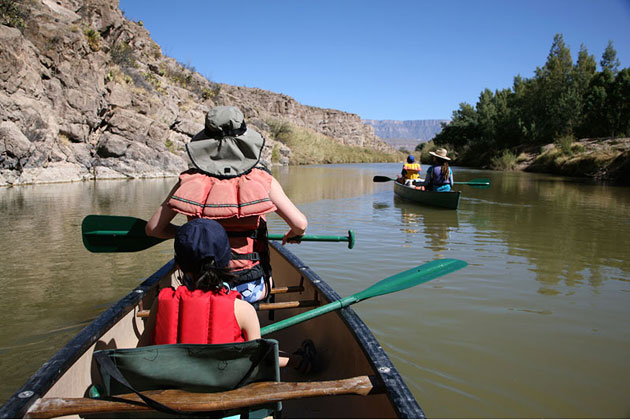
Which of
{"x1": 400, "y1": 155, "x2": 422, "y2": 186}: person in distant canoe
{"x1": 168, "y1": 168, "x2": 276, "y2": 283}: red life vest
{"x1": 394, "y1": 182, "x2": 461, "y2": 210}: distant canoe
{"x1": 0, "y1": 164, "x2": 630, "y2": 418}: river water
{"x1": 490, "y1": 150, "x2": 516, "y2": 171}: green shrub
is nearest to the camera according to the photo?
{"x1": 168, "y1": 168, "x2": 276, "y2": 283}: red life vest

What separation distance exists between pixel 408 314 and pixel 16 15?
69.4ft

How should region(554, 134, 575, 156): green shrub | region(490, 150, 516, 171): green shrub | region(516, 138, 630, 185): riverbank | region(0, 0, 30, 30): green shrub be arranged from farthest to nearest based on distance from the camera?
region(490, 150, 516, 171): green shrub → region(554, 134, 575, 156): green shrub → region(516, 138, 630, 185): riverbank → region(0, 0, 30, 30): green shrub

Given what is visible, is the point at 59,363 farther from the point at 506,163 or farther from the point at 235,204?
the point at 506,163

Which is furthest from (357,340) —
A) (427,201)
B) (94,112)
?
(94,112)

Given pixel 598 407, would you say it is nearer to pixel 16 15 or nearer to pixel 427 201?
pixel 427 201

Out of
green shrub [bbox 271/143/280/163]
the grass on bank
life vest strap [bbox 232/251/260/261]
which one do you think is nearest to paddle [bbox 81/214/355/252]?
life vest strap [bbox 232/251/260/261]

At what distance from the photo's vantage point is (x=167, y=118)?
25984 mm

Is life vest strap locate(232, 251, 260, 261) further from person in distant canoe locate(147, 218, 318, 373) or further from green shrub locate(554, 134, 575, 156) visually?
green shrub locate(554, 134, 575, 156)

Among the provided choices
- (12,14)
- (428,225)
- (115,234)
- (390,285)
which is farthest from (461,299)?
(12,14)

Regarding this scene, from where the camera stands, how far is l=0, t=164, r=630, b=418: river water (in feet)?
10.2

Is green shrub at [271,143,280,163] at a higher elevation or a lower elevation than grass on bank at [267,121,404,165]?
lower

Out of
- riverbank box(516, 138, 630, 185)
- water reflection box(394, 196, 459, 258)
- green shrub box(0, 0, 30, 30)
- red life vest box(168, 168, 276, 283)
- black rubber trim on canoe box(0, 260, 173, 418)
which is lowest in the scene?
water reflection box(394, 196, 459, 258)

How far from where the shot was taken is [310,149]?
57562 mm

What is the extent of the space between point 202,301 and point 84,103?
69.1 ft
